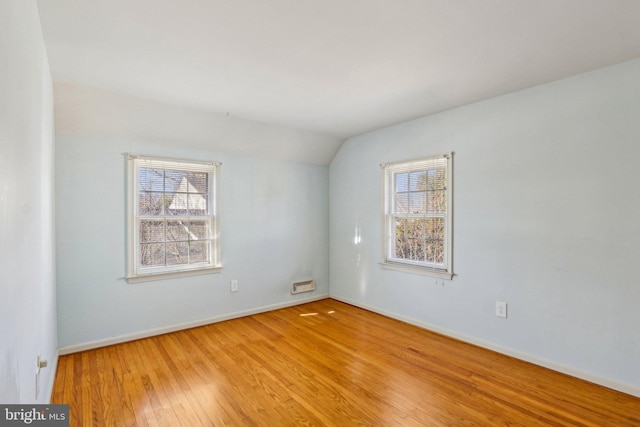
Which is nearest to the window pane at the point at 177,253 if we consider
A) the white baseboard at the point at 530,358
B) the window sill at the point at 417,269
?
the window sill at the point at 417,269

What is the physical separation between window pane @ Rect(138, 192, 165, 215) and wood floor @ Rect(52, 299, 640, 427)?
4.30ft

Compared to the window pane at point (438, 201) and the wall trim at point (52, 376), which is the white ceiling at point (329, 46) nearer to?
the window pane at point (438, 201)

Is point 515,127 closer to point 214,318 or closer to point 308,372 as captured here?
point 308,372

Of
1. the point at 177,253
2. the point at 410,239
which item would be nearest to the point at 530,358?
the point at 410,239

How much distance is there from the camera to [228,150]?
381cm

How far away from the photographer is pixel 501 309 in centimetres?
289

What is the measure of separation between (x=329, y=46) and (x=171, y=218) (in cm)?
250

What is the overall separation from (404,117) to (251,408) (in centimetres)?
309

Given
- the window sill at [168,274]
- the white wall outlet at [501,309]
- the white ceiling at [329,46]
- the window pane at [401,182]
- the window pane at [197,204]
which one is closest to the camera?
the white ceiling at [329,46]

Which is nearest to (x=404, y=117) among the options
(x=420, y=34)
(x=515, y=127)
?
(x=515, y=127)

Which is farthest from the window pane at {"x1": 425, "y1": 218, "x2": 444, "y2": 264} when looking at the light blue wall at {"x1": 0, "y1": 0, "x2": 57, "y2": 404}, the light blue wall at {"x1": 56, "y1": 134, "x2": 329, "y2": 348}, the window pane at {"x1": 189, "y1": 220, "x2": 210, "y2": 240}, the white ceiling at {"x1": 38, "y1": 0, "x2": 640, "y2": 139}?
the light blue wall at {"x1": 0, "y1": 0, "x2": 57, "y2": 404}

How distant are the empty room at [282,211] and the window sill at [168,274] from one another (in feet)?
0.08

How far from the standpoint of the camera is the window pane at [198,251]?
3.65m

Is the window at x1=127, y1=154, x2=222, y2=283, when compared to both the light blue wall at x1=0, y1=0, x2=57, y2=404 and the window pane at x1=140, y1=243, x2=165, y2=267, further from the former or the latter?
the light blue wall at x1=0, y1=0, x2=57, y2=404
